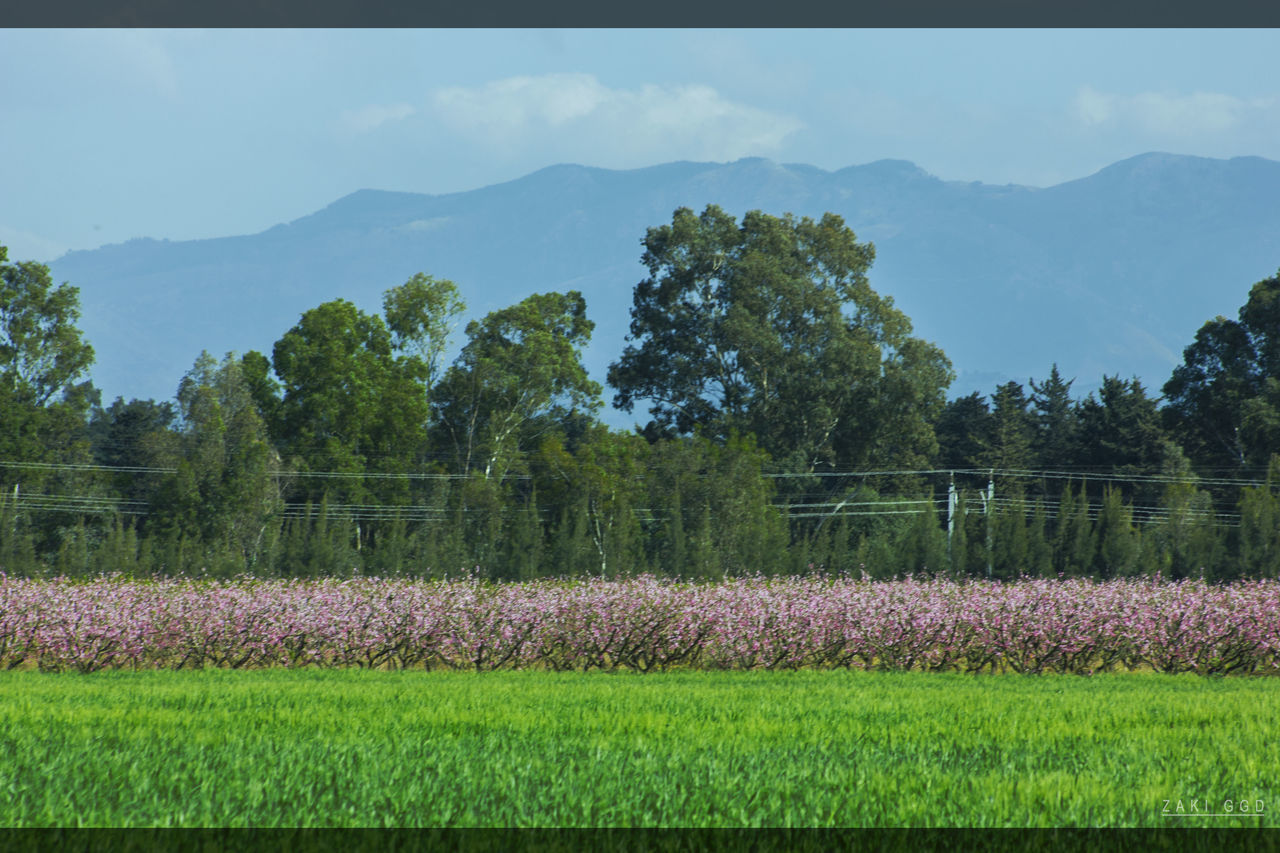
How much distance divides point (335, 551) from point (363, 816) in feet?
69.4

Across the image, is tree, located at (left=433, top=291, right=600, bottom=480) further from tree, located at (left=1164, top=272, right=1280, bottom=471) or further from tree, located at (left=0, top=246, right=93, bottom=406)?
tree, located at (left=1164, top=272, right=1280, bottom=471)

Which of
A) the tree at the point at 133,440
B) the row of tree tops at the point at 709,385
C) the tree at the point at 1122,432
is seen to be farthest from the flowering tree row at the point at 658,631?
the tree at the point at 1122,432

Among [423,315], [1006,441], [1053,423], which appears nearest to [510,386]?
[423,315]

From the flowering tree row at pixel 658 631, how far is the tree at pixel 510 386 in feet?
93.3

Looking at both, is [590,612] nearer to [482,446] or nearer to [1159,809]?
[1159,809]

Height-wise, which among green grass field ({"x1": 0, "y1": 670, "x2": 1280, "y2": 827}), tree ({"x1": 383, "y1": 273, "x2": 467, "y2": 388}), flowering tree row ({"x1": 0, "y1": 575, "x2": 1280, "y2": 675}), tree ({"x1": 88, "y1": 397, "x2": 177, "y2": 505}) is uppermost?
tree ({"x1": 383, "y1": 273, "x2": 467, "y2": 388})

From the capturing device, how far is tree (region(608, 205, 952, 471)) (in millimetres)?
42812

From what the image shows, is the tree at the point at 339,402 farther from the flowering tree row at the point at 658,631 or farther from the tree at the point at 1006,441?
the flowering tree row at the point at 658,631

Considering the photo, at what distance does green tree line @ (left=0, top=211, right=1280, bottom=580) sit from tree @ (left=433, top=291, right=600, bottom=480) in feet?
0.35

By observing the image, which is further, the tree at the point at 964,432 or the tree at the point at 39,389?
the tree at the point at 964,432

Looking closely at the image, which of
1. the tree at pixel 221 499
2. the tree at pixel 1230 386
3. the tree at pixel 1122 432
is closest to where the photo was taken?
the tree at pixel 221 499

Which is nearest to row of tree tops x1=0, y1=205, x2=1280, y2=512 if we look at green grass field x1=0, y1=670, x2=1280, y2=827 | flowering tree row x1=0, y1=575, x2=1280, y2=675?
flowering tree row x1=0, y1=575, x2=1280, y2=675

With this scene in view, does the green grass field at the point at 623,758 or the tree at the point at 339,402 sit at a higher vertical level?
the tree at the point at 339,402

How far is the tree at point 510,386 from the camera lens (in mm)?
42875
